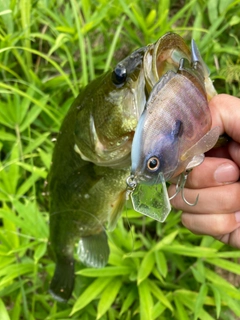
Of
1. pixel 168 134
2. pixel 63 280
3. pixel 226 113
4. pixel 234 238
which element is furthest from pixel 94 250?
pixel 168 134

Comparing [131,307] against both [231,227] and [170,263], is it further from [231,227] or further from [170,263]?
[231,227]

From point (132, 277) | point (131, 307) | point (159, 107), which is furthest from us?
point (131, 307)

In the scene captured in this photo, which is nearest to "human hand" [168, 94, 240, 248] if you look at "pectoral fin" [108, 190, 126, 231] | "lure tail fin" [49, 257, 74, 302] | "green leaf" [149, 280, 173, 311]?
"pectoral fin" [108, 190, 126, 231]

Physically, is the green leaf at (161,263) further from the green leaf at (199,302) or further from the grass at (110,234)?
the green leaf at (199,302)

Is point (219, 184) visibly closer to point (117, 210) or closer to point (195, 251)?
point (117, 210)

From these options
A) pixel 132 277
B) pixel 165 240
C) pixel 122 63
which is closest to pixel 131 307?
pixel 132 277

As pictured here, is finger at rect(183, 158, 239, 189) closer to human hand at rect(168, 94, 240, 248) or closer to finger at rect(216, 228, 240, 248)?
human hand at rect(168, 94, 240, 248)
